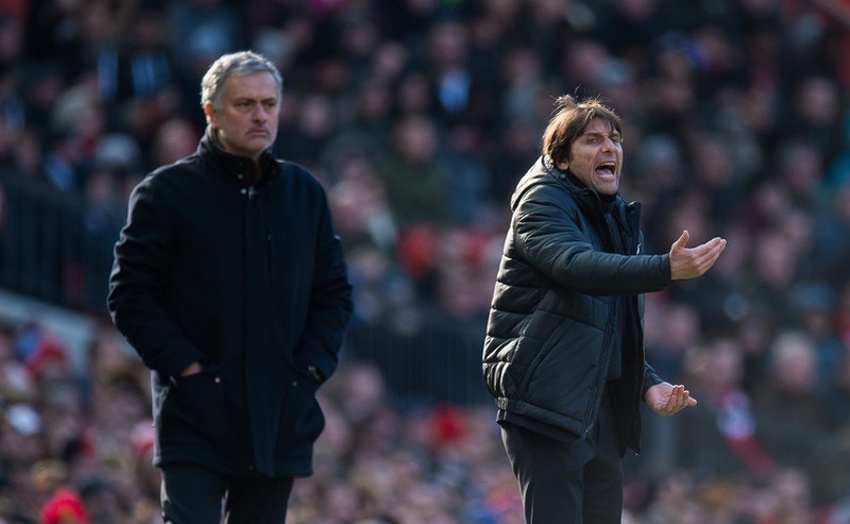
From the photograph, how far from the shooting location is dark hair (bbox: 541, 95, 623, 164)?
701 cm

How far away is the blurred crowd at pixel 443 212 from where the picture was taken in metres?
11.5

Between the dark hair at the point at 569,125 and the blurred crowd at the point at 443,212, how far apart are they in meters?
3.11

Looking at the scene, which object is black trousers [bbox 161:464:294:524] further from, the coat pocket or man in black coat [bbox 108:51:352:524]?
the coat pocket

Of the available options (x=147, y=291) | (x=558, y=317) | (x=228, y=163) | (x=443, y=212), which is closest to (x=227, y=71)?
(x=228, y=163)

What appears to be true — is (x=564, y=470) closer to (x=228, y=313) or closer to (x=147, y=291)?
(x=228, y=313)

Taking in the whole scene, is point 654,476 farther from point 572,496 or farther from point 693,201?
point 572,496

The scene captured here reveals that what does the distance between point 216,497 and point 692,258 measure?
1.80 m

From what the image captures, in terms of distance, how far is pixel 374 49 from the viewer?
1602cm

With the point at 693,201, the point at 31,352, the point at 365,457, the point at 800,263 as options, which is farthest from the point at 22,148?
the point at 800,263

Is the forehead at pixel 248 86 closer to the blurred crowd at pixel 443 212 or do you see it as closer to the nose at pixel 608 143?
the nose at pixel 608 143

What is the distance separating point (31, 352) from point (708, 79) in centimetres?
1042

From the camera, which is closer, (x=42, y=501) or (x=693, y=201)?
(x=42, y=501)

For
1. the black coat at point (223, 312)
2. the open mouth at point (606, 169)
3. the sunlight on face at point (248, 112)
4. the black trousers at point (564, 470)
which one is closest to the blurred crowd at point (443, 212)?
the black coat at point (223, 312)

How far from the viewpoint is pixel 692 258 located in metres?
6.41
